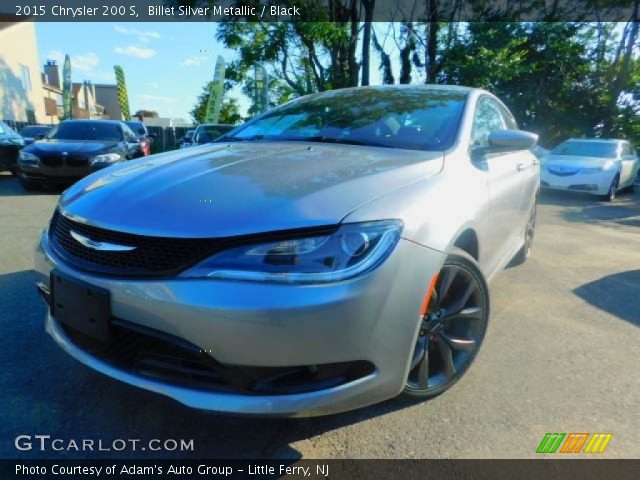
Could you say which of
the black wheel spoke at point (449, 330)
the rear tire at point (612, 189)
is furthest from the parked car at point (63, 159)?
the rear tire at point (612, 189)

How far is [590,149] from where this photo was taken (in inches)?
412

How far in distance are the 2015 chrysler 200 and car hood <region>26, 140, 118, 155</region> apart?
21.2 feet

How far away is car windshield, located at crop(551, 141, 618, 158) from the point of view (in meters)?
10.3

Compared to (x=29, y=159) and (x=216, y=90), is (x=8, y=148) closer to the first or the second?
(x=29, y=159)

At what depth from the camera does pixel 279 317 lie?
1418mm

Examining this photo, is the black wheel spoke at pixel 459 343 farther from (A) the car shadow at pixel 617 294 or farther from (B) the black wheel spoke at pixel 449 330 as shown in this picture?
(A) the car shadow at pixel 617 294

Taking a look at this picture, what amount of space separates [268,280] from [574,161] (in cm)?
1030

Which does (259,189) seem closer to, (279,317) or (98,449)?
(279,317)

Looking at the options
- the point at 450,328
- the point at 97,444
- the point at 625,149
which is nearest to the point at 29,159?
the point at 97,444

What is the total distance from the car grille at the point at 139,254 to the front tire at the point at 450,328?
96 centimetres

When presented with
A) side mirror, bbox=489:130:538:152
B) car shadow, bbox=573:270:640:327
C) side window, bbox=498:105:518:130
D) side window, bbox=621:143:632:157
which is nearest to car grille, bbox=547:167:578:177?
side window, bbox=621:143:632:157

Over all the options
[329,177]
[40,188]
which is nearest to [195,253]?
[329,177]

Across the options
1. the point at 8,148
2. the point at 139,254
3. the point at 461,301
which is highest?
the point at 139,254

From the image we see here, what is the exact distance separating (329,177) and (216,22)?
Answer: 58.8ft
